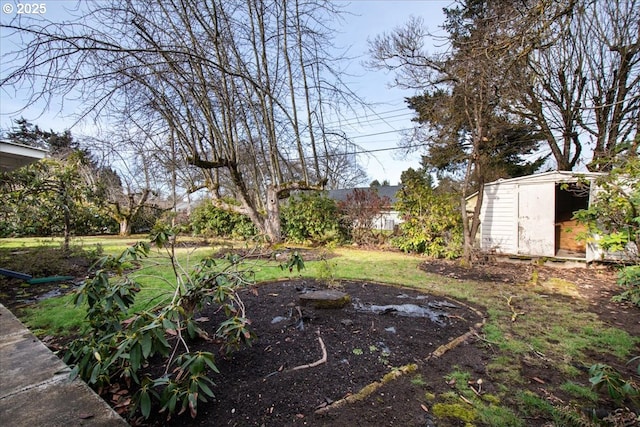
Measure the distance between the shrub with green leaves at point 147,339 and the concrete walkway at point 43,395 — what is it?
90mm

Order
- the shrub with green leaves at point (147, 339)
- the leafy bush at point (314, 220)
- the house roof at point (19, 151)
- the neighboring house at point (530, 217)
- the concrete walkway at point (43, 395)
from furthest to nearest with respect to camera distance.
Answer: the leafy bush at point (314, 220), the neighboring house at point (530, 217), the house roof at point (19, 151), the shrub with green leaves at point (147, 339), the concrete walkway at point (43, 395)

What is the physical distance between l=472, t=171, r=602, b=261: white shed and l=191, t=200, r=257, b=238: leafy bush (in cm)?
801

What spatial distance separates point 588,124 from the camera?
9.09m

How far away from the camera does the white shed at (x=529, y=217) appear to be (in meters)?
6.45

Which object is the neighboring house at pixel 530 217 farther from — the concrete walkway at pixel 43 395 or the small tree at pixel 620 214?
the concrete walkway at pixel 43 395

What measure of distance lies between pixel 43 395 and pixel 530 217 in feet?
26.7

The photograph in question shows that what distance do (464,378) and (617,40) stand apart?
35.7 feet

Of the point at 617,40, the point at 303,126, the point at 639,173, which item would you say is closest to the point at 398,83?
the point at 303,126

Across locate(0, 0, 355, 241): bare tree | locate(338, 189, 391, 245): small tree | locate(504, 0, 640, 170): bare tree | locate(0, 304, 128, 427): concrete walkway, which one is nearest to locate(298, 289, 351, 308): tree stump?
locate(0, 304, 128, 427): concrete walkway

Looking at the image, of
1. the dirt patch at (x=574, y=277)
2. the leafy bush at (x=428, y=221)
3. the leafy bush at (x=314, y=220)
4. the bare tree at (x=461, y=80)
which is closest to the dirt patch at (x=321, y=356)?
the dirt patch at (x=574, y=277)

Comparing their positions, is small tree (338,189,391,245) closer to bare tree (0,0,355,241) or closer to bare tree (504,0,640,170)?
bare tree (0,0,355,241)

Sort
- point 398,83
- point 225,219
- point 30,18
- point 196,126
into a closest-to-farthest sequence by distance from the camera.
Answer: point 30,18 → point 196,126 → point 398,83 → point 225,219

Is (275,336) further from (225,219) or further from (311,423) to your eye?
(225,219)

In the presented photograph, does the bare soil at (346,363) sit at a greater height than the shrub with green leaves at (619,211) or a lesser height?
lesser
